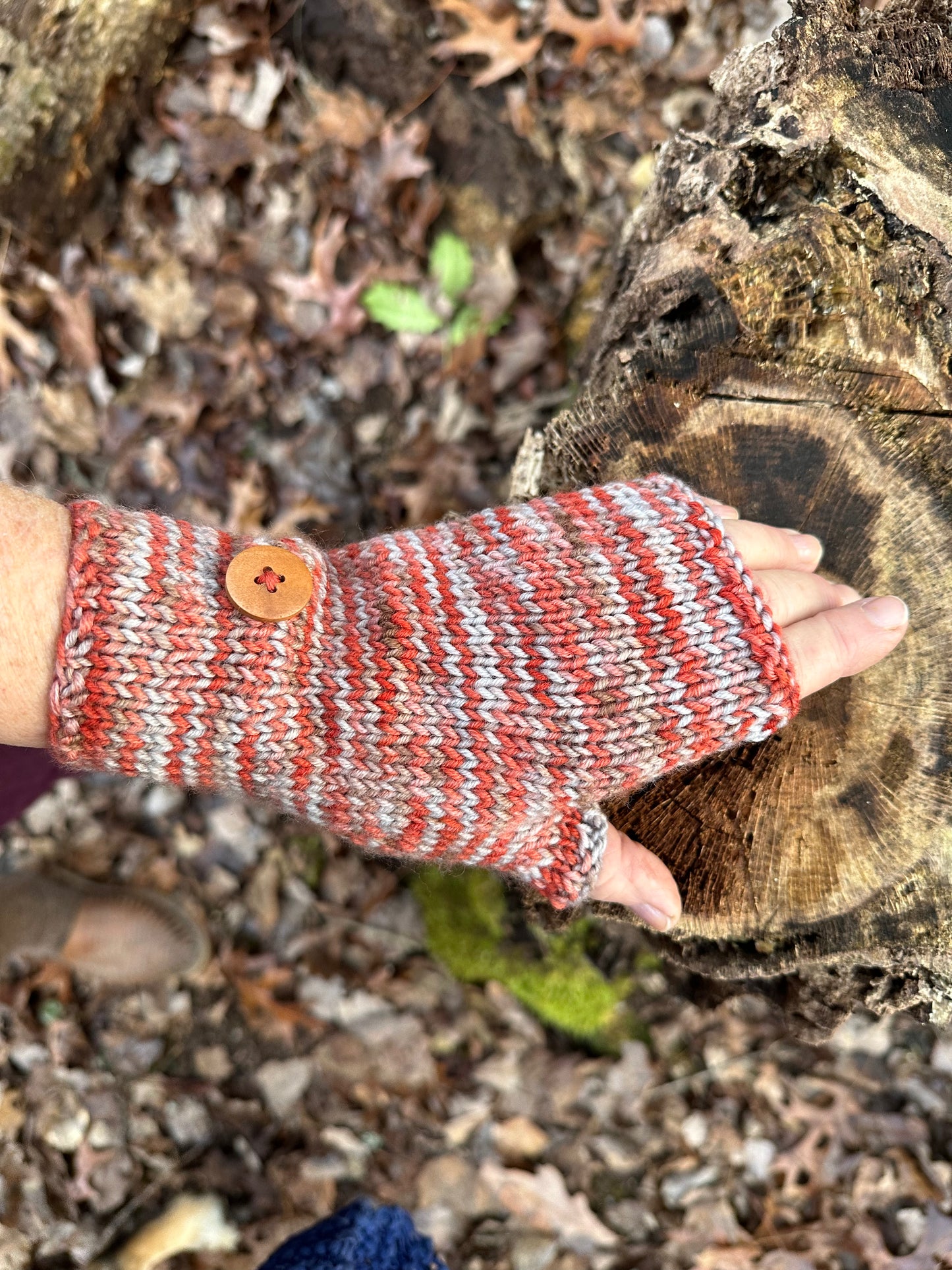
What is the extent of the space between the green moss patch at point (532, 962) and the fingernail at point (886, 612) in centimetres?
136

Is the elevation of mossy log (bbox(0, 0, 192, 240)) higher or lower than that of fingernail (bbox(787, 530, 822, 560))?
lower

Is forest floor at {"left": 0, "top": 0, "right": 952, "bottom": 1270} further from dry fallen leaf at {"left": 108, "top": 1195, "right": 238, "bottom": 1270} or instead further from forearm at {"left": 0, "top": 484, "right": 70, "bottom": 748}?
forearm at {"left": 0, "top": 484, "right": 70, "bottom": 748}

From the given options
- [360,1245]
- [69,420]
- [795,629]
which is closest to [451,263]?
[69,420]

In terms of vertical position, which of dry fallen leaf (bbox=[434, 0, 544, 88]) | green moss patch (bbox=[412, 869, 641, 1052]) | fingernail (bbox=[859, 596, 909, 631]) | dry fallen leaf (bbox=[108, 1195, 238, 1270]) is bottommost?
dry fallen leaf (bbox=[108, 1195, 238, 1270])

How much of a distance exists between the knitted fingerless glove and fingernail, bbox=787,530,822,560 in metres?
0.18

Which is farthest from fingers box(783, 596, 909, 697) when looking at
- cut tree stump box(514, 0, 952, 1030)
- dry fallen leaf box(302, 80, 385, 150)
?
dry fallen leaf box(302, 80, 385, 150)

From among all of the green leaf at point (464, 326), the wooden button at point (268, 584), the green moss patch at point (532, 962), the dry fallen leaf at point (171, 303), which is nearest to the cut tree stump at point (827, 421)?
the wooden button at point (268, 584)

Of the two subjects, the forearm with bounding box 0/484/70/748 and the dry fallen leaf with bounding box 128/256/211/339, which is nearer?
the forearm with bounding box 0/484/70/748

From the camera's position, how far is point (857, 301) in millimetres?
1642

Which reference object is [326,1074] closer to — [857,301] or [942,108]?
[857,301]

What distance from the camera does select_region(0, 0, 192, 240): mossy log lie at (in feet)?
7.75

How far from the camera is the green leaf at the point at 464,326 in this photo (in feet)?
9.78

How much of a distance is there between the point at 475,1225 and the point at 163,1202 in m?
0.83

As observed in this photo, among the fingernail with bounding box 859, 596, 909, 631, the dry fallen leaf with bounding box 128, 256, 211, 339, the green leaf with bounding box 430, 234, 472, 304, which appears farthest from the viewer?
the green leaf with bounding box 430, 234, 472, 304
